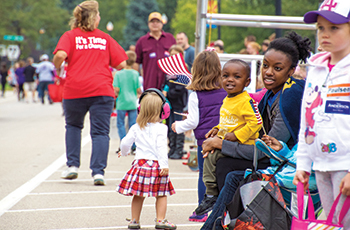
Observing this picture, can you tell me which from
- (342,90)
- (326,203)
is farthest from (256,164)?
(342,90)

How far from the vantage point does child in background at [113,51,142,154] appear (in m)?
9.65

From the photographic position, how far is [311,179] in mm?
3271

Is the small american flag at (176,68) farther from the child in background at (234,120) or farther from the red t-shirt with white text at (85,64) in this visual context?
the red t-shirt with white text at (85,64)

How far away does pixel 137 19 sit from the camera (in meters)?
71.0

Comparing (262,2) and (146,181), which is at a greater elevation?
(262,2)

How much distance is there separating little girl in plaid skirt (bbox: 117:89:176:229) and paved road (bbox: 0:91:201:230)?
0.25 m

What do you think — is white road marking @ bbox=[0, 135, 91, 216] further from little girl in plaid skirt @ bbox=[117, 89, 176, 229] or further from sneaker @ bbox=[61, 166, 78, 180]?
little girl in plaid skirt @ bbox=[117, 89, 176, 229]

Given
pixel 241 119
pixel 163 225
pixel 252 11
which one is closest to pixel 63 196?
pixel 163 225

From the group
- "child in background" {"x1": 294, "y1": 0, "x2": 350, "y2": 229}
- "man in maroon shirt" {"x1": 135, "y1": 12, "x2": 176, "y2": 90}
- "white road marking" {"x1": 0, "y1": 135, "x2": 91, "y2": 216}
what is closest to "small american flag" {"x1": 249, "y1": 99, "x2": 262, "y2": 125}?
"child in background" {"x1": 294, "y1": 0, "x2": 350, "y2": 229}

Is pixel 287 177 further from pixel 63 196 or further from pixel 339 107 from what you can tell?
pixel 63 196

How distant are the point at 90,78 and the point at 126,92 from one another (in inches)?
116

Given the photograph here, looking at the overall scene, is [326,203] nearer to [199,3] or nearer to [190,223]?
[190,223]

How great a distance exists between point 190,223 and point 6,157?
517cm

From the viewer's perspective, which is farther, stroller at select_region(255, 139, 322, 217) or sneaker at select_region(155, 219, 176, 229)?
sneaker at select_region(155, 219, 176, 229)
